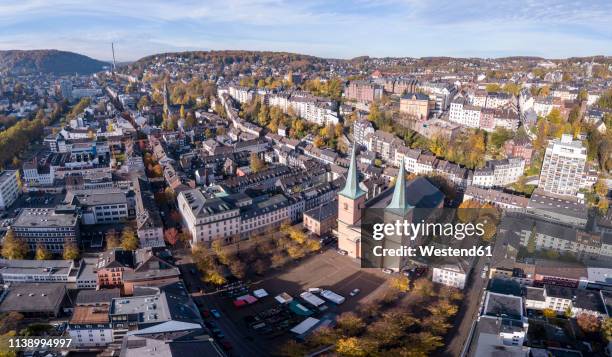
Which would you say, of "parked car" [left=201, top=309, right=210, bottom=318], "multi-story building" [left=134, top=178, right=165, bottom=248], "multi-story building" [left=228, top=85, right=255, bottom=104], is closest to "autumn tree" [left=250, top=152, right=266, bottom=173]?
"multi-story building" [left=134, top=178, right=165, bottom=248]

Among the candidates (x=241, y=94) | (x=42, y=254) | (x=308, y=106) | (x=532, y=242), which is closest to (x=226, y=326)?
(x=42, y=254)

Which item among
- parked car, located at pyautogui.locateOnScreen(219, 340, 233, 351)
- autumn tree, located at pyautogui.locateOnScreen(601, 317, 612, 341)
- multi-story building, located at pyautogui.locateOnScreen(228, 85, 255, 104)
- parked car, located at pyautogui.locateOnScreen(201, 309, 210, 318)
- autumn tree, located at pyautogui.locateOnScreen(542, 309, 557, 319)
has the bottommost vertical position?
parked car, located at pyautogui.locateOnScreen(219, 340, 233, 351)

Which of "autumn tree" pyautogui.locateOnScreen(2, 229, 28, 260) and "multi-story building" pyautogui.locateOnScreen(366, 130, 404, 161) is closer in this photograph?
"autumn tree" pyautogui.locateOnScreen(2, 229, 28, 260)

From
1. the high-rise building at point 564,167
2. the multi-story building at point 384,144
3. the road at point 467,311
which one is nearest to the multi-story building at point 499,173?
the high-rise building at point 564,167

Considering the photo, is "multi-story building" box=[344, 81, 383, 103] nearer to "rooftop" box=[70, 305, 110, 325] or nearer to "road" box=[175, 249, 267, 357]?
"road" box=[175, 249, 267, 357]

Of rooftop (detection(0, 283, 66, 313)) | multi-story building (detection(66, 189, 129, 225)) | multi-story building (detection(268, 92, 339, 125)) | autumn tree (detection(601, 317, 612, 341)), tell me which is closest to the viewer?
autumn tree (detection(601, 317, 612, 341))

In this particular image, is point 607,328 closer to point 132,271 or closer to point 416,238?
point 416,238
